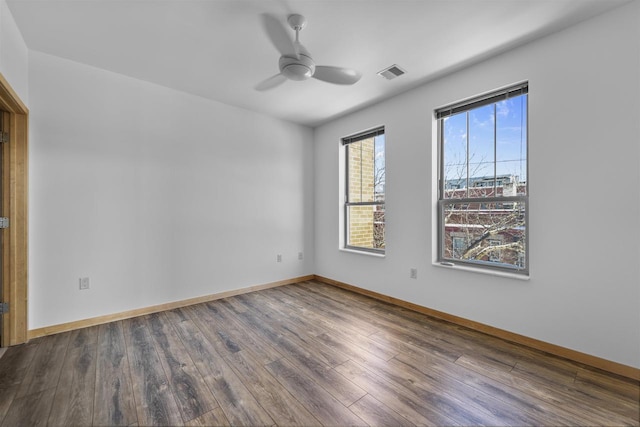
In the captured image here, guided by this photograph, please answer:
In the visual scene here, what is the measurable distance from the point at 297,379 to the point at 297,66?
7.48 ft

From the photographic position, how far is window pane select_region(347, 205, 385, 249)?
3.85 metres

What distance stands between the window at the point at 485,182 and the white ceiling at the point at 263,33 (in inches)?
20.1

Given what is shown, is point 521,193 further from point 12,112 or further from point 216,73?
point 12,112

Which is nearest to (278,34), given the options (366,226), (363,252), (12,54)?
(12,54)

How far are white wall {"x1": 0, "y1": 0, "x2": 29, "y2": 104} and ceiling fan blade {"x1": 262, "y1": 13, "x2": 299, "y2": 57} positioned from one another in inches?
71.9

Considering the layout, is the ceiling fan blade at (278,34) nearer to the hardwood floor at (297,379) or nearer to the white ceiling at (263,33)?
the white ceiling at (263,33)

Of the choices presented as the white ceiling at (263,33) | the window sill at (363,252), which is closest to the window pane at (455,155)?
the white ceiling at (263,33)

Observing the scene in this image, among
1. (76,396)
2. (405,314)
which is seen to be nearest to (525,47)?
(405,314)

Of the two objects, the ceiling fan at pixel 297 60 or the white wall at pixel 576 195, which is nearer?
the white wall at pixel 576 195

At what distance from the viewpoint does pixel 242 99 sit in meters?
3.59

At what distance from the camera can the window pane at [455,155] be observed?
2957 mm

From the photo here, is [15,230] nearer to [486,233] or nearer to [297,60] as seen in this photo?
[297,60]

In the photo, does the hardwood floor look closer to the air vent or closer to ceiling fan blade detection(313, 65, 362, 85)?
ceiling fan blade detection(313, 65, 362, 85)

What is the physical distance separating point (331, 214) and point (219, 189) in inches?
69.1
